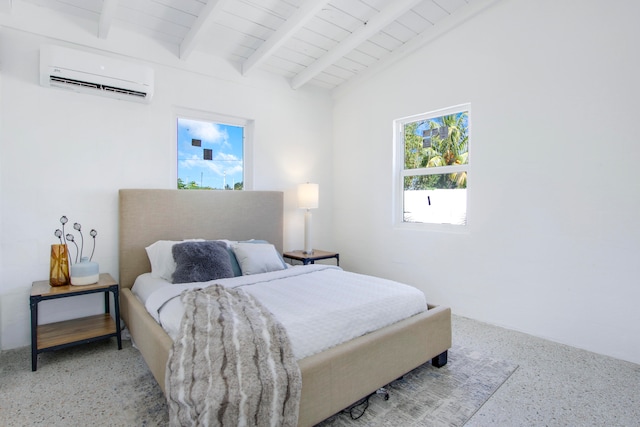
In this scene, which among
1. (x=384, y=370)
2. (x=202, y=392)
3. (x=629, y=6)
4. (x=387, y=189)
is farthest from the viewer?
(x=387, y=189)

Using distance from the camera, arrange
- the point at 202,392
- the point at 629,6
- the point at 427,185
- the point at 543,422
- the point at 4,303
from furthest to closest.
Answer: the point at 427,185 → the point at 4,303 → the point at 629,6 → the point at 543,422 → the point at 202,392

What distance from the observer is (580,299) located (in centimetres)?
269

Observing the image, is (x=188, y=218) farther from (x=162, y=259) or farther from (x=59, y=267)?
(x=59, y=267)

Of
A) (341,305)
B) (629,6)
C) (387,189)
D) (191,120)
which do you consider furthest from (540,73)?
(191,120)

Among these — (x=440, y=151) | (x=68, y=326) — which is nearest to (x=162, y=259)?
(x=68, y=326)

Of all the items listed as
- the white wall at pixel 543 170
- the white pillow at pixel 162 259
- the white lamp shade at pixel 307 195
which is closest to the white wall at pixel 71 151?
the white pillow at pixel 162 259

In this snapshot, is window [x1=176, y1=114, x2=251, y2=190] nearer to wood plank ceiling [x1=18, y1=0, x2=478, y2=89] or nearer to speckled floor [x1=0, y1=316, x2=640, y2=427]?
wood plank ceiling [x1=18, y1=0, x2=478, y2=89]

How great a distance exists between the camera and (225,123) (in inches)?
149

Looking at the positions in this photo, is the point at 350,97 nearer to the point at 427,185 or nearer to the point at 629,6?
the point at 427,185

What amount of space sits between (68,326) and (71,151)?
1392mm

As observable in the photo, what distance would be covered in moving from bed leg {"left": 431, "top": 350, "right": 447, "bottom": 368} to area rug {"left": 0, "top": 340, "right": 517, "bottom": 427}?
0.03 meters

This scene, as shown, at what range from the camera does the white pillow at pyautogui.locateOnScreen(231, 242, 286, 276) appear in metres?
2.93

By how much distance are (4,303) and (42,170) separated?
3.42 feet

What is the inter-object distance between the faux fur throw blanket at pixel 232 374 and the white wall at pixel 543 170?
2368 mm
